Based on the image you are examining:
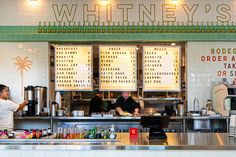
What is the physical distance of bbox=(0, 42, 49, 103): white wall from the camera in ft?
26.1

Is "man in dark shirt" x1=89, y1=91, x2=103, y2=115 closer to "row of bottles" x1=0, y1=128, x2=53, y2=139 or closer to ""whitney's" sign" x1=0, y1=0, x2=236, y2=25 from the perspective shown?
""whitney's" sign" x1=0, y1=0, x2=236, y2=25

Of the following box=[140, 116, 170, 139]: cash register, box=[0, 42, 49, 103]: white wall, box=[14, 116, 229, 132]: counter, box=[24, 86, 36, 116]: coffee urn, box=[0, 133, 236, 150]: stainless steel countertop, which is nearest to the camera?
box=[0, 133, 236, 150]: stainless steel countertop

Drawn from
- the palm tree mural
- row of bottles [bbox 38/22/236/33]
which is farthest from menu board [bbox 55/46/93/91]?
the palm tree mural

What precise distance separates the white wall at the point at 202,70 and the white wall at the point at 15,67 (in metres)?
2.95

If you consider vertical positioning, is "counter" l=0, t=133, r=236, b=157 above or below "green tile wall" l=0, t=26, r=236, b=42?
below

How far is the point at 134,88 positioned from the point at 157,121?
146 inches

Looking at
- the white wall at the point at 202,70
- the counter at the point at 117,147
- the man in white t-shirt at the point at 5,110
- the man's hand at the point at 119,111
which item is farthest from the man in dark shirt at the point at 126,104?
the counter at the point at 117,147

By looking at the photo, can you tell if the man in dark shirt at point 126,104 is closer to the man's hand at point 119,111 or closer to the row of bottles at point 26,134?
the man's hand at point 119,111

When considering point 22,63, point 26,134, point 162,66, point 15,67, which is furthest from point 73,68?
point 26,134

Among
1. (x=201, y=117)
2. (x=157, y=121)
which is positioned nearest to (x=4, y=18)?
(x=201, y=117)

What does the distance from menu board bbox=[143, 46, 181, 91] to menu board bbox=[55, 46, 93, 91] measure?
1.18m

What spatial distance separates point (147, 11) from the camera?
7.98 metres

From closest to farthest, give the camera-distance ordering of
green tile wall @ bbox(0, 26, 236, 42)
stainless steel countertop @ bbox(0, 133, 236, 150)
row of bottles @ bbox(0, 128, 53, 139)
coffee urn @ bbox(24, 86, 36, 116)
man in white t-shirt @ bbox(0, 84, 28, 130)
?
stainless steel countertop @ bbox(0, 133, 236, 150)
row of bottles @ bbox(0, 128, 53, 139)
man in white t-shirt @ bbox(0, 84, 28, 130)
coffee urn @ bbox(24, 86, 36, 116)
green tile wall @ bbox(0, 26, 236, 42)

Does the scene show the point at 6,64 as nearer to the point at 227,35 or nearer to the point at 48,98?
the point at 48,98
